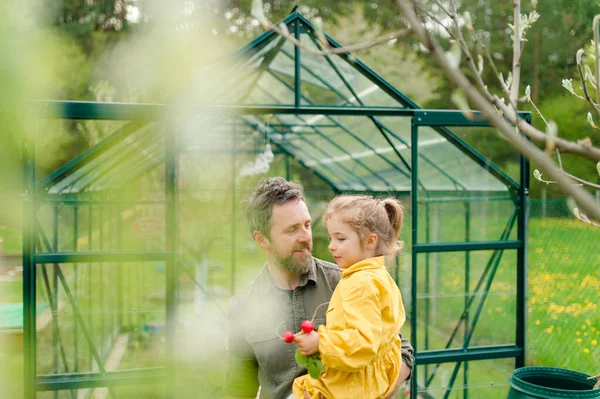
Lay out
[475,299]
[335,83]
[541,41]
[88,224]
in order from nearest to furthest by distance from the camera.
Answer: [475,299] < [335,83] < [88,224] < [541,41]

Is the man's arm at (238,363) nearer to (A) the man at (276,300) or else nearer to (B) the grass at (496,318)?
(A) the man at (276,300)

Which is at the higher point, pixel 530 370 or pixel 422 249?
pixel 422 249

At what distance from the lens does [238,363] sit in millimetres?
2107

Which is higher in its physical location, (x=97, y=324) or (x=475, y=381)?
(x=97, y=324)

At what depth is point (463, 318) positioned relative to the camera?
407 cm

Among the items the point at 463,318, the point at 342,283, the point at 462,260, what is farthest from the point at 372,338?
the point at 462,260

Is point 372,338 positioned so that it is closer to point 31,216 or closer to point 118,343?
point 31,216

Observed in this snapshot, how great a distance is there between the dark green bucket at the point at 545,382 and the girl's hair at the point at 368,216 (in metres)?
1.44

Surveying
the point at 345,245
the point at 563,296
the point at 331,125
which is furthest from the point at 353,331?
the point at 563,296

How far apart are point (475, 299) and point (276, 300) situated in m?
2.33

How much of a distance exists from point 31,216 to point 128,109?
2.41 ft

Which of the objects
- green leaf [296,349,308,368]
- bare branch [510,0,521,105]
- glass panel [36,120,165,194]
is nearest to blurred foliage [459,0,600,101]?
glass panel [36,120,165,194]

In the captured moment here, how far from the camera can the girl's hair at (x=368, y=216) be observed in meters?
1.89

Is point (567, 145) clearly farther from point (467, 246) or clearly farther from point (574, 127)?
point (574, 127)
